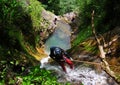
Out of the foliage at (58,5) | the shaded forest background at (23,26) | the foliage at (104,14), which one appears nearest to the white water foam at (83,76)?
the shaded forest background at (23,26)

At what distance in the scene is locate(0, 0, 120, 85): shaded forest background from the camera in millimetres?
13164

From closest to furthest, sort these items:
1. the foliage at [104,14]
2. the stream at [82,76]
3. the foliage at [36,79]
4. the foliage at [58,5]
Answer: the foliage at [36,79]
the stream at [82,76]
the foliage at [104,14]
the foliage at [58,5]

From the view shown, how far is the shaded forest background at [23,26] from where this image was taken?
43.2 feet

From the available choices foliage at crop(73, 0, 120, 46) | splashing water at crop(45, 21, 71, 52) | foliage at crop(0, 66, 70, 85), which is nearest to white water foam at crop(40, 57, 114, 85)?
foliage at crop(0, 66, 70, 85)

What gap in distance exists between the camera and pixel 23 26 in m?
21.3

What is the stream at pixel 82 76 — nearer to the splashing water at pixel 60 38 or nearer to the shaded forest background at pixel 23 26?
the shaded forest background at pixel 23 26

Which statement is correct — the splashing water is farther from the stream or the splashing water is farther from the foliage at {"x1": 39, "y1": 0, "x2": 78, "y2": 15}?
the stream

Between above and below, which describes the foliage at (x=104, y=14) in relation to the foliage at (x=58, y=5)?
below

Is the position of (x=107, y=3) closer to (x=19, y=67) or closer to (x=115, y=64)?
(x=115, y=64)

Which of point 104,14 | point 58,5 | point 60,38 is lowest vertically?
point 104,14

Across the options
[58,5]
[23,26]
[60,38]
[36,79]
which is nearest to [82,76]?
[36,79]

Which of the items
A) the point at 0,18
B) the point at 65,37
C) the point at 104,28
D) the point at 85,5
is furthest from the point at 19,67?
the point at 65,37

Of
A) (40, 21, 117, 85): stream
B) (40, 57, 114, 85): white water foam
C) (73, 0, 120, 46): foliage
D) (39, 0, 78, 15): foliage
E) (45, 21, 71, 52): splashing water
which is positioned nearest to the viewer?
(40, 21, 117, 85): stream

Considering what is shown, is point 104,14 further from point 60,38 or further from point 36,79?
point 36,79
